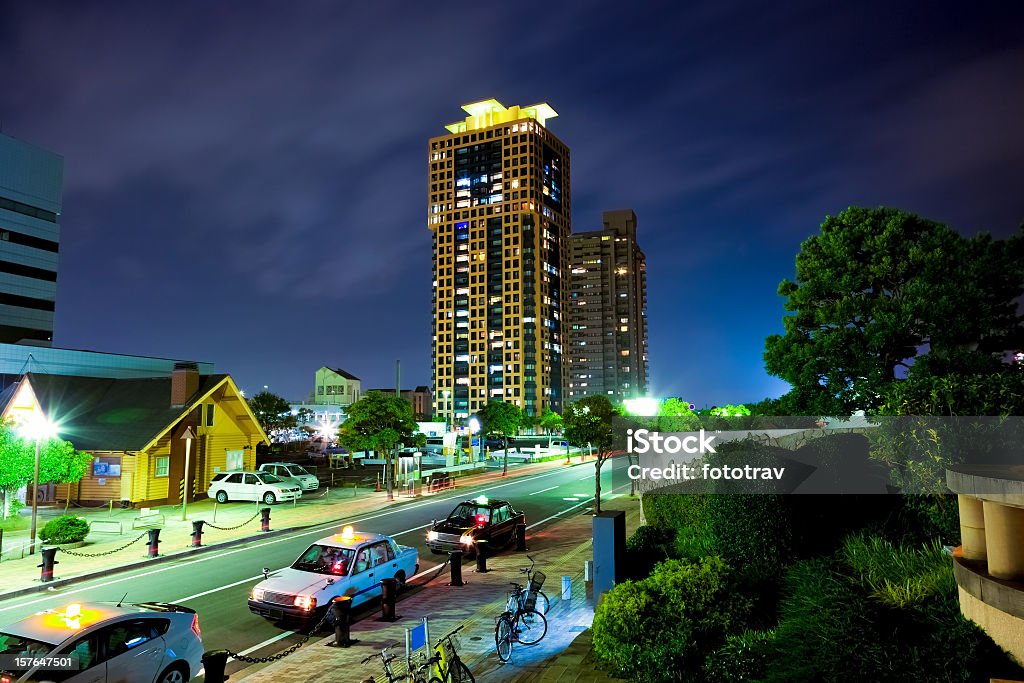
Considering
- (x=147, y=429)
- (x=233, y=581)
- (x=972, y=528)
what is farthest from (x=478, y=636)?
(x=147, y=429)

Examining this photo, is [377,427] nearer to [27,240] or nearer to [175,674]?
[175,674]

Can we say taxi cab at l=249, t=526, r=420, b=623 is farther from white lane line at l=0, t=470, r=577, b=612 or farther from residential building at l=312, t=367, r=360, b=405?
residential building at l=312, t=367, r=360, b=405

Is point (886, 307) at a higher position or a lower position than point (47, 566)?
higher

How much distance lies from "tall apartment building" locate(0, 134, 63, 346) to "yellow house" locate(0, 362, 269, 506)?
64153 millimetres

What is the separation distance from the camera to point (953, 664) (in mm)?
5602

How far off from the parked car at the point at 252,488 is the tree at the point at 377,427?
4277mm

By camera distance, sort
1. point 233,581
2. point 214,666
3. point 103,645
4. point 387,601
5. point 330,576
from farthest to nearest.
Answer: point 233,581 → point 330,576 → point 387,601 → point 214,666 → point 103,645

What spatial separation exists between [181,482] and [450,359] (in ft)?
436

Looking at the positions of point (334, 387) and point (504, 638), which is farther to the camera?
point (334, 387)

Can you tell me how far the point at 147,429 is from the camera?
31094 mm

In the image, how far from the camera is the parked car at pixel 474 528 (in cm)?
1941

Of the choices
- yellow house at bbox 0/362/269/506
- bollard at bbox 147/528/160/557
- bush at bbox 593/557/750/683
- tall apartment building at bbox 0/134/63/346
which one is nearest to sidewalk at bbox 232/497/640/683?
bush at bbox 593/557/750/683

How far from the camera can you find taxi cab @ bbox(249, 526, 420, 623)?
41.0 ft

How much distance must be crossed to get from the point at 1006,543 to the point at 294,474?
3509 centimetres
